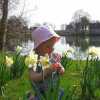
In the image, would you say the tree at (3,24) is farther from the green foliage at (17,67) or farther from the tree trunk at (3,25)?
the green foliage at (17,67)

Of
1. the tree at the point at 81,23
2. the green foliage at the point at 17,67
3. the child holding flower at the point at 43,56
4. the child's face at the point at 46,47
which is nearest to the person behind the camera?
the child holding flower at the point at 43,56

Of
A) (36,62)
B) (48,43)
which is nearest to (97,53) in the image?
(48,43)

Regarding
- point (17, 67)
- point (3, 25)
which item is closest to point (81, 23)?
point (3, 25)

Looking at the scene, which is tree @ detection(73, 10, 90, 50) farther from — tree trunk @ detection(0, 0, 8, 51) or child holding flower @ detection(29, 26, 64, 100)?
child holding flower @ detection(29, 26, 64, 100)

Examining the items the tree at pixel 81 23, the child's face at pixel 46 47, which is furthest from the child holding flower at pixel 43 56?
the tree at pixel 81 23

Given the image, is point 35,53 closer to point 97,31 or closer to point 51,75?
point 51,75

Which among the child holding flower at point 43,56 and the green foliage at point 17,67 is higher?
the child holding flower at point 43,56

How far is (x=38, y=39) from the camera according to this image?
354cm

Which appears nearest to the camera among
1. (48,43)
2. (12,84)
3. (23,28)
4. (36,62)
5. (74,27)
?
(36,62)

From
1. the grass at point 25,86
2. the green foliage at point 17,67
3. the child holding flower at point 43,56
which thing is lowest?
the grass at point 25,86

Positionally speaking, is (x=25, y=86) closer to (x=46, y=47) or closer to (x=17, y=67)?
(x=17, y=67)

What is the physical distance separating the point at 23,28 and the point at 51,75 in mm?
17458

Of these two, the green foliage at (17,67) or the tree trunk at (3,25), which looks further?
the tree trunk at (3,25)

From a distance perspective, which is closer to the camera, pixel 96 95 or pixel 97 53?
pixel 97 53
